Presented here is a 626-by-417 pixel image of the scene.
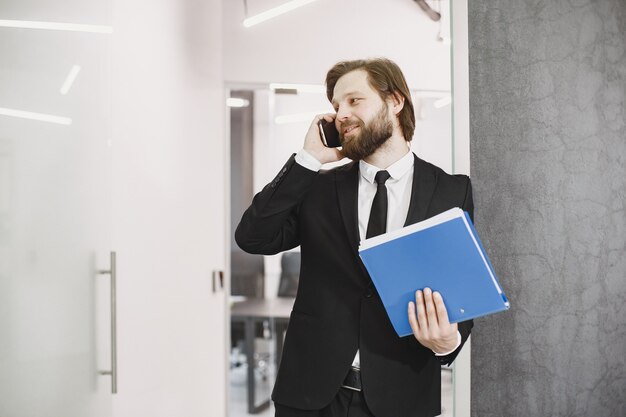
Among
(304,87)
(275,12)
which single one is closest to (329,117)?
(304,87)

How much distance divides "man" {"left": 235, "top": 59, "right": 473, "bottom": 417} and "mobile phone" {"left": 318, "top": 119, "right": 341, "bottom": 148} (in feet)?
0.05

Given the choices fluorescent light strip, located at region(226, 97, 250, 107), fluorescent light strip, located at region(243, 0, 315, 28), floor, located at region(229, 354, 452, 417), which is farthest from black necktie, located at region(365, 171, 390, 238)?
floor, located at region(229, 354, 452, 417)

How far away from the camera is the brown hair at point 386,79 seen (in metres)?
1.52

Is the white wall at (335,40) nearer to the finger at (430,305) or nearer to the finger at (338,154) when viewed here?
the finger at (338,154)

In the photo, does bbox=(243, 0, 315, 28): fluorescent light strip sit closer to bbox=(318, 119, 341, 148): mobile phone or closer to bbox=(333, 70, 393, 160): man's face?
bbox=(333, 70, 393, 160): man's face

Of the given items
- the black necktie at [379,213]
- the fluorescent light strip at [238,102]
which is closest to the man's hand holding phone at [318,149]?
the black necktie at [379,213]

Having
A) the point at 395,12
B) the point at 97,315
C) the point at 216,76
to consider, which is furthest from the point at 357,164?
the point at 216,76

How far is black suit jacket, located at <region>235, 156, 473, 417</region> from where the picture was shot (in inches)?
53.2

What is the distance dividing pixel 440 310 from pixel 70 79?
1104 mm

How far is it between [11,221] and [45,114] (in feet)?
1.02

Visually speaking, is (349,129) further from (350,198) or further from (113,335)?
(113,335)

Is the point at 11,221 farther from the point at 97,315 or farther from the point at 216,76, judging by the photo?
the point at 216,76

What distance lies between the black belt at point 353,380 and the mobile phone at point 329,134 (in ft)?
1.80

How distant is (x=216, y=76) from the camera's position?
9.39ft
